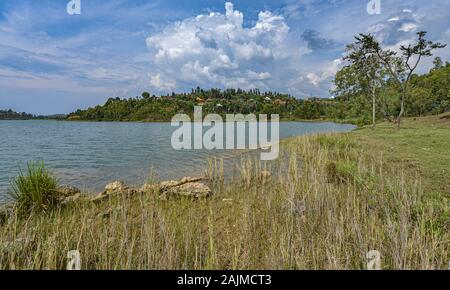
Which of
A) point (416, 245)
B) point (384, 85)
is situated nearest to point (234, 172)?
point (416, 245)

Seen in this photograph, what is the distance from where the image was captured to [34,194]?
19.1 feet

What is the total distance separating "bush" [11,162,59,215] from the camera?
572 centimetres

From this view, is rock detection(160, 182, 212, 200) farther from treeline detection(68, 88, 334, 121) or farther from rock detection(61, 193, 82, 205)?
treeline detection(68, 88, 334, 121)

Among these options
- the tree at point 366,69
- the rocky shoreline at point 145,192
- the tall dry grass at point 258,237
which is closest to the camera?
the tall dry grass at point 258,237

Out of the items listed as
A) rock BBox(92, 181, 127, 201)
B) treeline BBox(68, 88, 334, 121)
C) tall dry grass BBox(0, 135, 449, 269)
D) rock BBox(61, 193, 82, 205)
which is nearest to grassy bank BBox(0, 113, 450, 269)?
tall dry grass BBox(0, 135, 449, 269)

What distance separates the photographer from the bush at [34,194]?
5719 millimetres

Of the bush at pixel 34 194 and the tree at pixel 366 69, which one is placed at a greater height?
the tree at pixel 366 69

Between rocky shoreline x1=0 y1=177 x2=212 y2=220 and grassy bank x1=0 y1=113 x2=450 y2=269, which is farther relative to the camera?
rocky shoreline x1=0 y1=177 x2=212 y2=220

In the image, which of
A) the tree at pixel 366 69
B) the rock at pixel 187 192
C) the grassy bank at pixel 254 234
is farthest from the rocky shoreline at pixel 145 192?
the tree at pixel 366 69

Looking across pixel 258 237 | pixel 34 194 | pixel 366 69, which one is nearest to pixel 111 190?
pixel 34 194

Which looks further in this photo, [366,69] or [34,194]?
[366,69]

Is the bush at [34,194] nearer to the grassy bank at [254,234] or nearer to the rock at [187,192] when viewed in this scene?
the grassy bank at [254,234]

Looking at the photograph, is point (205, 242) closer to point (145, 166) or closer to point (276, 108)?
point (145, 166)

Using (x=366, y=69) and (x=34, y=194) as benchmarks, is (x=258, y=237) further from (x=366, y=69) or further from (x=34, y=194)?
(x=366, y=69)
